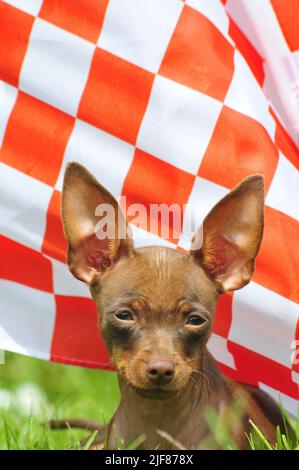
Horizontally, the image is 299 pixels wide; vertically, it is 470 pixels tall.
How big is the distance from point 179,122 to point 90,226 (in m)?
0.50

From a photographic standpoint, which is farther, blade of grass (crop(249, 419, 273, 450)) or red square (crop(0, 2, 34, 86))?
red square (crop(0, 2, 34, 86))

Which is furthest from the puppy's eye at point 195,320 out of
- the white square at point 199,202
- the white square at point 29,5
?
the white square at point 29,5

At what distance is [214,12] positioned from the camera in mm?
2516

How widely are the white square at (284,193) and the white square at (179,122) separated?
0.76 feet

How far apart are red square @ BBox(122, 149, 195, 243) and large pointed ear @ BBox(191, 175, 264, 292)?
0.31 m

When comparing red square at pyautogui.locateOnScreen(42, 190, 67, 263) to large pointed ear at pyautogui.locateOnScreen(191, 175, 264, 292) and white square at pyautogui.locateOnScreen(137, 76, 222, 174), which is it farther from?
large pointed ear at pyautogui.locateOnScreen(191, 175, 264, 292)

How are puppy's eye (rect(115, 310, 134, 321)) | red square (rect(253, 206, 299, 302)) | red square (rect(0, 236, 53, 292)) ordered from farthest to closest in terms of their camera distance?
red square (rect(0, 236, 53, 292)) → red square (rect(253, 206, 299, 302)) → puppy's eye (rect(115, 310, 134, 321))

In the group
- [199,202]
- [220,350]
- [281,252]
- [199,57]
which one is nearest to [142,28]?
[199,57]

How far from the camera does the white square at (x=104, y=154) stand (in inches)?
100

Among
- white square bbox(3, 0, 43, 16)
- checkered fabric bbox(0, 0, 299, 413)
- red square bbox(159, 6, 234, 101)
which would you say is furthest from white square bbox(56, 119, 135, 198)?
white square bbox(3, 0, 43, 16)

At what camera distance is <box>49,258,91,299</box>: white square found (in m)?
2.64

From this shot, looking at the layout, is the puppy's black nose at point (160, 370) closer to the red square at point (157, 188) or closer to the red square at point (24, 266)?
the red square at point (157, 188)

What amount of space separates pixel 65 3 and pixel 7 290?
93 centimetres

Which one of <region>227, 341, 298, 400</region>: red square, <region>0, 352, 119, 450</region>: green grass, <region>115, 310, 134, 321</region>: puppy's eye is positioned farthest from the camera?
<region>227, 341, 298, 400</region>: red square
